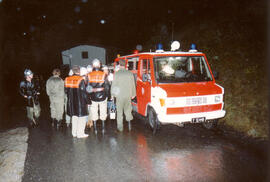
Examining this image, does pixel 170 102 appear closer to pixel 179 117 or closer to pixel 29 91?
pixel 179 117

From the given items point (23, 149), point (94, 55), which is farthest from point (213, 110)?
point (94, 55)

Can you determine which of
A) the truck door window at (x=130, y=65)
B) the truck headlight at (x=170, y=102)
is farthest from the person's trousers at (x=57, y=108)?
the truck headlight at (x=170, y=102)

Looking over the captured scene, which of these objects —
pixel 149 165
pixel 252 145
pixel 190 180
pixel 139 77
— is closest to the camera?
pixel 190 180

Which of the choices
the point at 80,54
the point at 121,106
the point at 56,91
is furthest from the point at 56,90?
the point at 80,54

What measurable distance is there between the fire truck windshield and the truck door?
33cm

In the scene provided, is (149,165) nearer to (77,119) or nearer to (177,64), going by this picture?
(77,119)

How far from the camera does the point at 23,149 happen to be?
5.45m

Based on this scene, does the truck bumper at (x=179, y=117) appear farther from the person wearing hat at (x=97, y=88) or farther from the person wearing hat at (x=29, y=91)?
the person wearing hat at (x=29, y=91)

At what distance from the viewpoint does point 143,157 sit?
485 centimetres

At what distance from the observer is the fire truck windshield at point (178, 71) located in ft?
A: 20.2

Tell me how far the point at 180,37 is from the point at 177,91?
17763 mm

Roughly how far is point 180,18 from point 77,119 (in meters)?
25.0

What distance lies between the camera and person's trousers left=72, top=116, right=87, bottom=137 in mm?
6109

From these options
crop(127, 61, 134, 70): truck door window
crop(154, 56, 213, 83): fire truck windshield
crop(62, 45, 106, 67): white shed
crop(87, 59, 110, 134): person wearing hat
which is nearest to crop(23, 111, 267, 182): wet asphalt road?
crop(87, 59, 110, 134): person wearing hat
